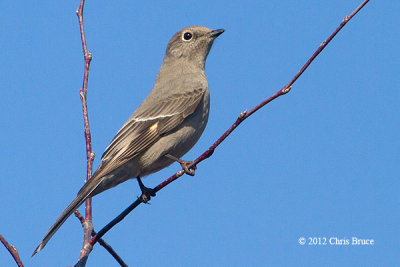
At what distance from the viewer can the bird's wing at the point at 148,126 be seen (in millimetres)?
6562

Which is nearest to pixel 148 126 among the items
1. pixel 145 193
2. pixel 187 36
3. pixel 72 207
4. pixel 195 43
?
pixel 145 193

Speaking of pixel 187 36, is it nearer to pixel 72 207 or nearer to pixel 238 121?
pixel 72 207

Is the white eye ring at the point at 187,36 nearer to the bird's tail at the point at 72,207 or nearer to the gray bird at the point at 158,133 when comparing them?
the gray bird at the point at 158,133

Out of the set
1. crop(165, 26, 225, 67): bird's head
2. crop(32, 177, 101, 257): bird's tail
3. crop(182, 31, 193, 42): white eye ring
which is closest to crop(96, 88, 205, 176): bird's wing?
crop(32, 177, 101, 257): bird's tail

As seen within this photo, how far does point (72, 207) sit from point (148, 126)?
1901 mm

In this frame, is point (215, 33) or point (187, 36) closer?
point (215, 33)

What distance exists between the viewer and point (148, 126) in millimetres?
7016

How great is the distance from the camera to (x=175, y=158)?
673 centimetres

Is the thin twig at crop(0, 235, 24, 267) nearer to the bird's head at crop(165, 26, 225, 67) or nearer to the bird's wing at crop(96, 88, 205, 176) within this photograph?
the bird's wing at crop(96, 88, 205, 176)

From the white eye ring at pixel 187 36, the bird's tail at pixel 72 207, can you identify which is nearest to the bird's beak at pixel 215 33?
the white eye ring at pixel 187 36

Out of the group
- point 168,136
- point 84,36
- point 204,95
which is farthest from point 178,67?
point 84,36

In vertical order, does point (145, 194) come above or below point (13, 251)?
above

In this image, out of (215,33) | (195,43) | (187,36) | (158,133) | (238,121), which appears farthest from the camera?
(187,36)

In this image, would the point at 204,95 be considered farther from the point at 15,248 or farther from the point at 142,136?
the point at 15,248
